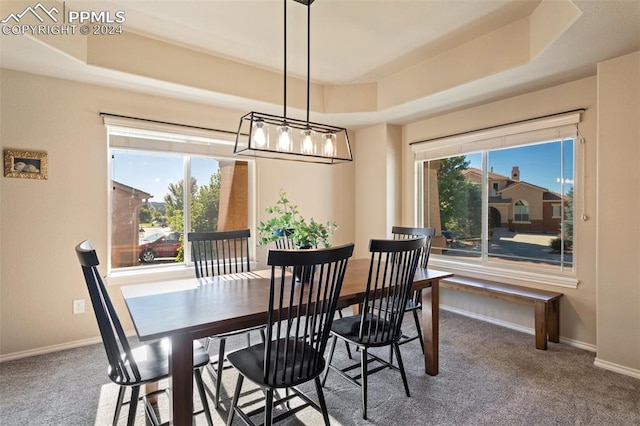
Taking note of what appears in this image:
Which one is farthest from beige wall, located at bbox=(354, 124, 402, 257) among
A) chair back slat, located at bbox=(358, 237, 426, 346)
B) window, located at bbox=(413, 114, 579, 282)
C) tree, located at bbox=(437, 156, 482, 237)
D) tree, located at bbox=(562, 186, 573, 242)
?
chair back slat, located at bbox=(358, 237, 426, 346)

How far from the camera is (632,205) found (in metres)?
2.48

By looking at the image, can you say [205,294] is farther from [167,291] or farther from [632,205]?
[632,205]

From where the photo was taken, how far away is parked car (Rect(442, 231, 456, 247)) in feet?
13.6

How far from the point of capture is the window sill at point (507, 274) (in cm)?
312

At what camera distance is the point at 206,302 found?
1.81m

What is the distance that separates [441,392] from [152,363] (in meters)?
1.86

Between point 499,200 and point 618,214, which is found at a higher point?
point 499,200

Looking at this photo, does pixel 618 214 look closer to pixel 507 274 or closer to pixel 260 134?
pixel 507 274

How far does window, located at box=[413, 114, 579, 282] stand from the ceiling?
1.86 ft

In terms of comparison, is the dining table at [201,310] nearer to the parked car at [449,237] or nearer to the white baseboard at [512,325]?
the white baseboard at [512,325]

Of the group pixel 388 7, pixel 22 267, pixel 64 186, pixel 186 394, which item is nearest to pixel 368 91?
pixel 388 7

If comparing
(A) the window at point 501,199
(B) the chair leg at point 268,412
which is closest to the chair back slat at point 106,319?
(B) the chair leg at point 268,412

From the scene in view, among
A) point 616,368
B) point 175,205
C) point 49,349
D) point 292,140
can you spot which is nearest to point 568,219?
point 616,368

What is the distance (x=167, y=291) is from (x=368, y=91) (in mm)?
3052
